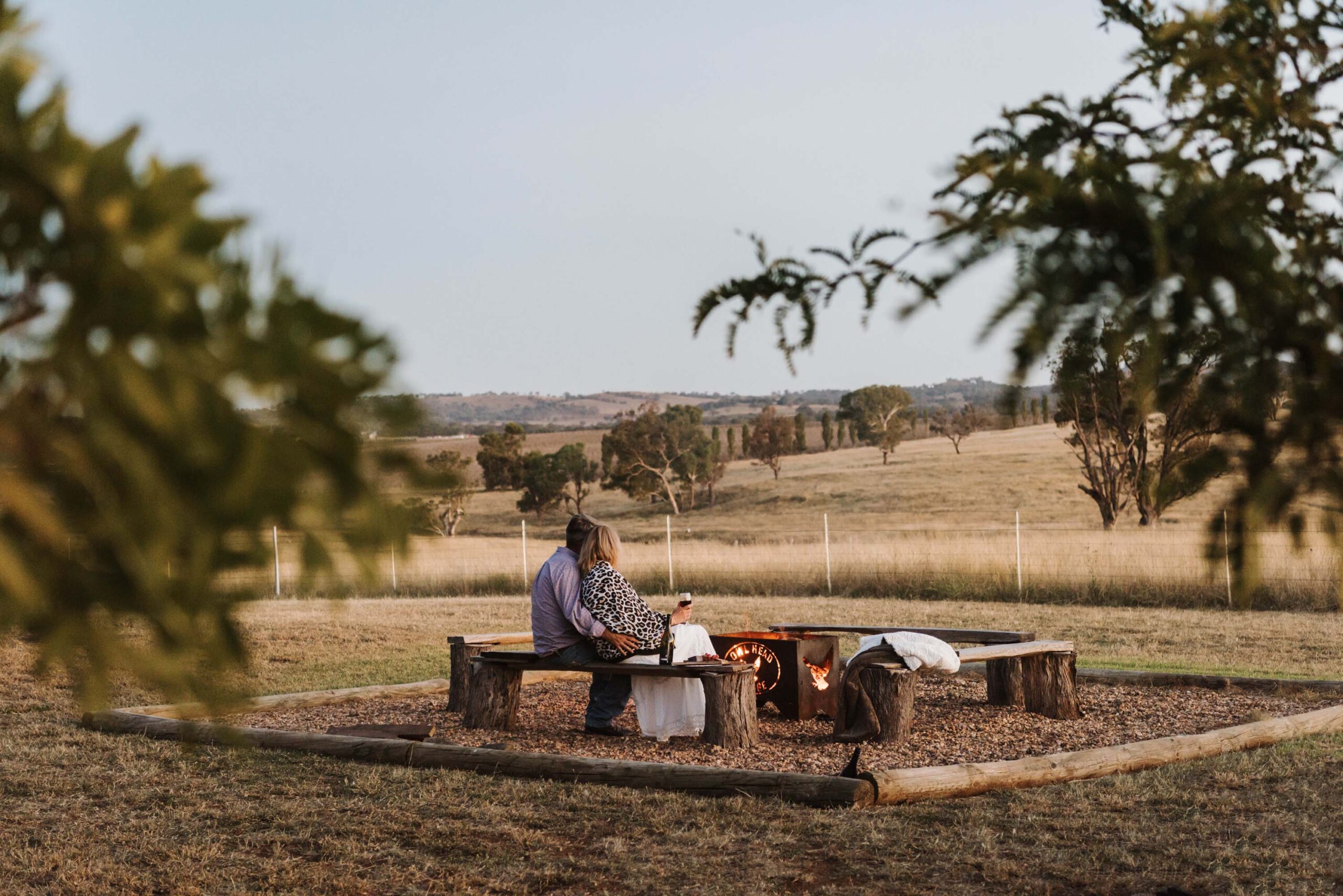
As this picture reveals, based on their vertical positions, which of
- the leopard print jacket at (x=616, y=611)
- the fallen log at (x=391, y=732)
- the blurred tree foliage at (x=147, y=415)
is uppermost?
the blurred tree foliage at (x=147, y=415)

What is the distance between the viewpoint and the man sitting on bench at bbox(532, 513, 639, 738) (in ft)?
28.4

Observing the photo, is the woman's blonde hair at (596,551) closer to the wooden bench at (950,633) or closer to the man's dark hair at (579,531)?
the man's dark hair at (579,531)

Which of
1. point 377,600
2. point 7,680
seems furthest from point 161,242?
point 377,600

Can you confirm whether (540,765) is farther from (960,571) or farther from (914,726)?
(960,571)

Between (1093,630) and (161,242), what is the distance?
54.0ft

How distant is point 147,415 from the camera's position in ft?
3.11

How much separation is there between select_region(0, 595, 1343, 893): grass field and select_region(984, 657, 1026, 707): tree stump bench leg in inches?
93.0

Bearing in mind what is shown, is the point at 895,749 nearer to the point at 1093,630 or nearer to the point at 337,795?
the point at 337,795

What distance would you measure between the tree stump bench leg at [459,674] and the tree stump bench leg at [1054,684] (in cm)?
432

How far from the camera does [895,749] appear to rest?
27.2 ft

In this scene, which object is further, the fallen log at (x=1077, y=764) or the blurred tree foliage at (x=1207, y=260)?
the fallen log at (x=1077, y=764)

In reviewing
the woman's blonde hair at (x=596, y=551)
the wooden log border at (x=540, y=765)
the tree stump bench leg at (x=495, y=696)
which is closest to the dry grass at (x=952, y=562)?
the wooden log border at (x=540, y=765)

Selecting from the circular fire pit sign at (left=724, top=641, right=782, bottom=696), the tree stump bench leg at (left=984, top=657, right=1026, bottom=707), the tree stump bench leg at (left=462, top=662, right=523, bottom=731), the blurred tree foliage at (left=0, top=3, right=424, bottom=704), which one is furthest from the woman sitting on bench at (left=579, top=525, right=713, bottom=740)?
the blurred tree foliage at (left=0, top=3, right=424, bottom=704)

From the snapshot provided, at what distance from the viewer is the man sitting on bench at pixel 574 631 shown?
866cm
